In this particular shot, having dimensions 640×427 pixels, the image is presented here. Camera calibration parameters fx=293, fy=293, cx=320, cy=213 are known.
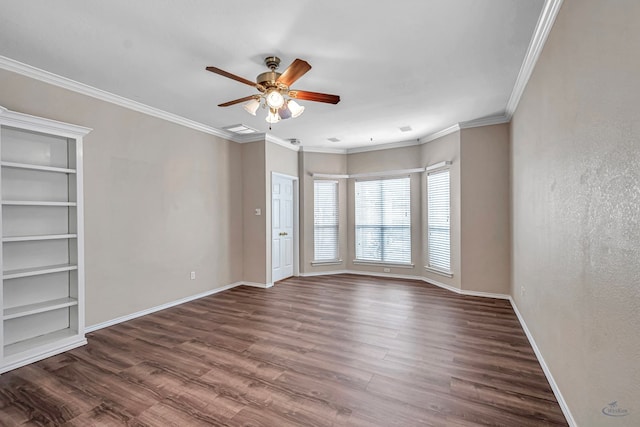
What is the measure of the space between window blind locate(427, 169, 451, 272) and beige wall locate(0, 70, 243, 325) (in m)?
3.84

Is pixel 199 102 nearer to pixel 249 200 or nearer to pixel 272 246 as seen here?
pixel 249 200

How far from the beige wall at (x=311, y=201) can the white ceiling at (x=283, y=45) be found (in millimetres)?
2632

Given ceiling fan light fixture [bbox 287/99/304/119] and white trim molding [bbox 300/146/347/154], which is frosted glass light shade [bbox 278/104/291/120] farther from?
white trim molding [bbox 300/146/347/154]

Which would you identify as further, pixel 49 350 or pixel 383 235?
pixel 383 235

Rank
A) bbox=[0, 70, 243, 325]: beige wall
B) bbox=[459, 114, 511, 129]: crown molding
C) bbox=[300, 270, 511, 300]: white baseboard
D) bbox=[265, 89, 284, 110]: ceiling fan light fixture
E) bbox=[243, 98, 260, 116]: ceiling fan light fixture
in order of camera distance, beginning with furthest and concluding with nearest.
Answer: bbox=[300, 270, 511, 300]: white baseboard
bbox=[459, 114, 511, 129]: crown molding
bbox=[0, 70, 243, 325]: beige wall
bbox=[243, 98, 260, 116]: ceiling fan light fixture
bbox=[265, 89, 284, 110]: ceiling fan light fixture

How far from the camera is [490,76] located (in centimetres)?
323

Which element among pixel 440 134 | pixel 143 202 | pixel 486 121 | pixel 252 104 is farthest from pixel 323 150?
pixel 143 202

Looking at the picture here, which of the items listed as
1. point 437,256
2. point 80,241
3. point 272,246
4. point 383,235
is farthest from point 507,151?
point 80,241

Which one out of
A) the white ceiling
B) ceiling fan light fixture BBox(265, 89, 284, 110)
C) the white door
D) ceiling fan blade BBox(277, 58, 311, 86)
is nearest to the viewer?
the white ceiling

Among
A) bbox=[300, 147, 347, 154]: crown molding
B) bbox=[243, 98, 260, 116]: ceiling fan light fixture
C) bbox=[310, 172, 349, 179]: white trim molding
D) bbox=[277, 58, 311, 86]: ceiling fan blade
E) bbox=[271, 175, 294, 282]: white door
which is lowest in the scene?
bbox=[271, 175, 294, 282]: white door

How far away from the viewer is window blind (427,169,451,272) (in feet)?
17.5

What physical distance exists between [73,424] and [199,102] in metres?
3.49

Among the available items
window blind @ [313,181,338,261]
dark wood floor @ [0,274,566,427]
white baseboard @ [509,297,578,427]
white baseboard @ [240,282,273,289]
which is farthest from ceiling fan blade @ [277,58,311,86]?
window blind @ [313,181,338,261]

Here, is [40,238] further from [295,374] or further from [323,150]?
[323,150]
